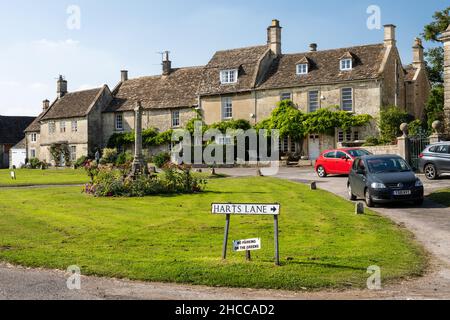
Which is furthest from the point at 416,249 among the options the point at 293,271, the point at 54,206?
the point at 54,206

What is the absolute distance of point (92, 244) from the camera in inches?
460

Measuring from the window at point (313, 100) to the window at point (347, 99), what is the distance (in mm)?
2214

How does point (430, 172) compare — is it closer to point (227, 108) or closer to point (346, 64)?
point (346, 64)

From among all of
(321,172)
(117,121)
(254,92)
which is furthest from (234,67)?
(321,172)

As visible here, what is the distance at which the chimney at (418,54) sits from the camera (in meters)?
48.2

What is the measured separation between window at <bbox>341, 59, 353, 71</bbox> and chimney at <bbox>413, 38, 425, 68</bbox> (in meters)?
9.64

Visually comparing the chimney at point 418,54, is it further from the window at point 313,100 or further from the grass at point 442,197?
the grass at point 442,197

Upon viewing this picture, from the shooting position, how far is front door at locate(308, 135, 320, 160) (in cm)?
4303
